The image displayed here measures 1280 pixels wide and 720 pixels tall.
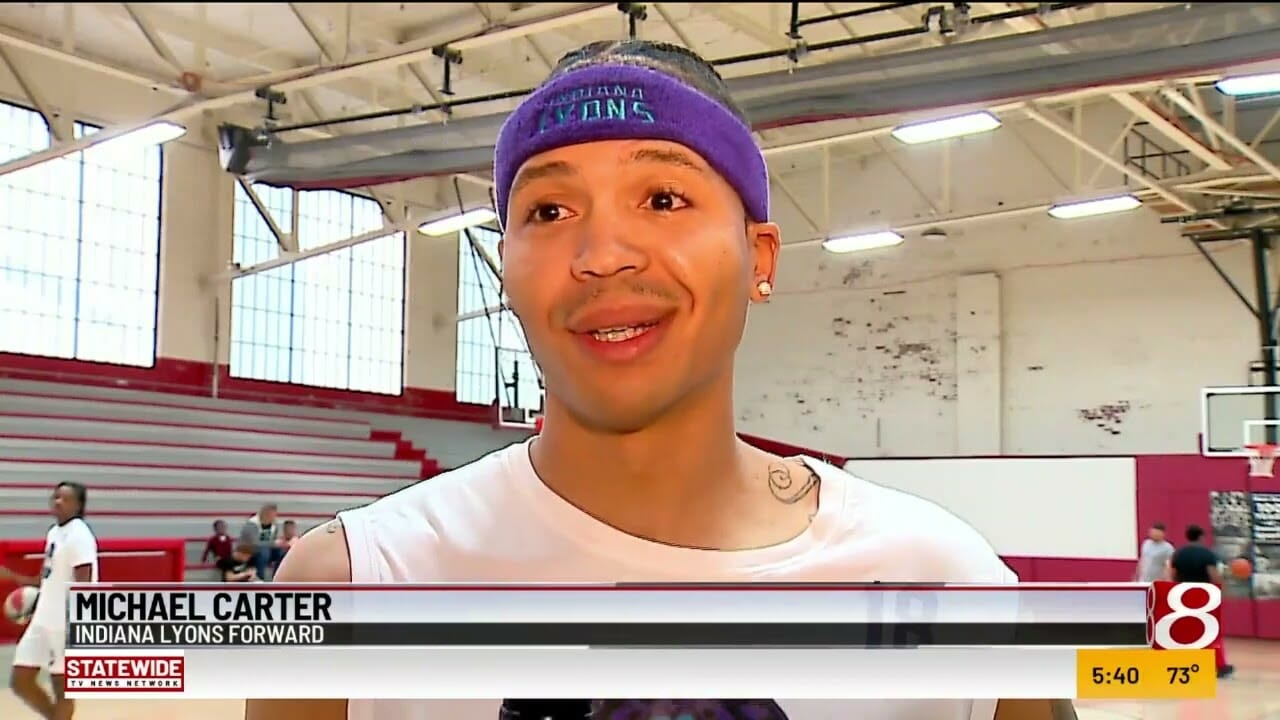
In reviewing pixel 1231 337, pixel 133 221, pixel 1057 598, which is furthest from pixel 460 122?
pixel 1231 337

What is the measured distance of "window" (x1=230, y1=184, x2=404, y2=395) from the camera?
16.1ft

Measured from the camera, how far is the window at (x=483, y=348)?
25.1 feet

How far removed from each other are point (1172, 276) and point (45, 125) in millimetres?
10829

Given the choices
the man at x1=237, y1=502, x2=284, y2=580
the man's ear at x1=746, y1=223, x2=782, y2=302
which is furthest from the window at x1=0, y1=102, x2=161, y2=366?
the man's ear at x1=746, y1=223, x2=782, y2=302

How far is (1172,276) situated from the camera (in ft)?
37.3

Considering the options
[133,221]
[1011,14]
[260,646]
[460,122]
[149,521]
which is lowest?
[149,521]

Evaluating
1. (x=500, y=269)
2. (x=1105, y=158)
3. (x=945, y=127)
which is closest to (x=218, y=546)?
(x=945, y=127)

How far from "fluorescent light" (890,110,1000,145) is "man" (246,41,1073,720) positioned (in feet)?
15.8

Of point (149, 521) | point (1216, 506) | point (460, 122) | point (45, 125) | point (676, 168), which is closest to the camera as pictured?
point (676, 168)

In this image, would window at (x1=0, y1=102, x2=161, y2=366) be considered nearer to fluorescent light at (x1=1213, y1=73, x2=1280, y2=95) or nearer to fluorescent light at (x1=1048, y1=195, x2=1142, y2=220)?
fluorescent light at (x1=1213, y1=73, x2=1280, y2=95)

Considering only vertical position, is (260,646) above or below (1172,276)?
below

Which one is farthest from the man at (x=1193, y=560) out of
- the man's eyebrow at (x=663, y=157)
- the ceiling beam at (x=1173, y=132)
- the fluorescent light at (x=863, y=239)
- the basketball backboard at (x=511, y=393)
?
the basketball backboard at (x=511, y=393)

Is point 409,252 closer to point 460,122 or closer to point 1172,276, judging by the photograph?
point 460,122

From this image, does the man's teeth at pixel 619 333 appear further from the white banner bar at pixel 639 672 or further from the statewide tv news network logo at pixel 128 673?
the statewide tv news network logo at pixel 128 673
